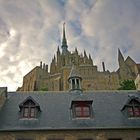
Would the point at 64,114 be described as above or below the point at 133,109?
below

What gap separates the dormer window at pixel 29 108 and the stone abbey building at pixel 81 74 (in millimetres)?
76330

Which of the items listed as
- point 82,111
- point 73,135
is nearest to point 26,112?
point 73,135

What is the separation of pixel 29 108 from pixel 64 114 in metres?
2.97

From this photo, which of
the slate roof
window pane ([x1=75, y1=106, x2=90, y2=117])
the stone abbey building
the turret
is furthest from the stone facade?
the stone abbey building

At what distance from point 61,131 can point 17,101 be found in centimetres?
616

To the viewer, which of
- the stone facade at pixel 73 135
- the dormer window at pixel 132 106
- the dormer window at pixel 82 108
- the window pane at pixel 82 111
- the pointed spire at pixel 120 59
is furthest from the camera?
the pointed spire at pixel 120 59

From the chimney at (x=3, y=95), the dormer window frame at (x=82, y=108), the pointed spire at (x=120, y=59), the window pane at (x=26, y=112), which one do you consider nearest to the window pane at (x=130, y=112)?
the dormer window frame at (x=82, y=108)

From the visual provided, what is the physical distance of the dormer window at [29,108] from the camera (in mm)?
23406

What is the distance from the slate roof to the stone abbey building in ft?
240

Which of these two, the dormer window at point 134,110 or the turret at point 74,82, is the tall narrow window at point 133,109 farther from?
the turret at point 74,82

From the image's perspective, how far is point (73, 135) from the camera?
71.9ft

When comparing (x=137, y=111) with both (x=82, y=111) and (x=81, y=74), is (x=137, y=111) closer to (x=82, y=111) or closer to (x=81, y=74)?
(x=82, y=111)

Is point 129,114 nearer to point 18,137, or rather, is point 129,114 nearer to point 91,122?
point 91,122

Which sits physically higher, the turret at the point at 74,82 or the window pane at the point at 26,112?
the turret at the point at 74,82
